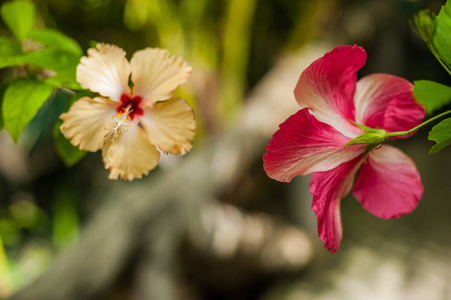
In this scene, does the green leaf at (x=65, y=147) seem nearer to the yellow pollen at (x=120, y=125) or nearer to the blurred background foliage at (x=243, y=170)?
the yellow pollen at (x=120, y=125)

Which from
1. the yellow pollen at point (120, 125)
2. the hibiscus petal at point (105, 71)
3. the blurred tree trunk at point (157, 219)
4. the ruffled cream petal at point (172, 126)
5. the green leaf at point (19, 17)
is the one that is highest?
the green leaf at point (19, 17)

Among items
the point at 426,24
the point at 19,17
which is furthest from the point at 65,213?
the point at 426,24

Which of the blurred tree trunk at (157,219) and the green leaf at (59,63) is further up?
the green leaf at (59,63)

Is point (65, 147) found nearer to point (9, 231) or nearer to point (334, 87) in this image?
point (334, 87)

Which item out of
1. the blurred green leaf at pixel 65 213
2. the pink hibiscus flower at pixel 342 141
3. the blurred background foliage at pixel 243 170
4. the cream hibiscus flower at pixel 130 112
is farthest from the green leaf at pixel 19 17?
the blurred green leaf at pixel 65 213

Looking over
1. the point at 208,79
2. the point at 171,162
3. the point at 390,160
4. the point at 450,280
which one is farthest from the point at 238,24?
the point at 390,160

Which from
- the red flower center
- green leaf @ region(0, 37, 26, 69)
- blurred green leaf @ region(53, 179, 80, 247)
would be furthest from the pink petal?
blurred green leaf @ region(53, 179, 80, 247)
